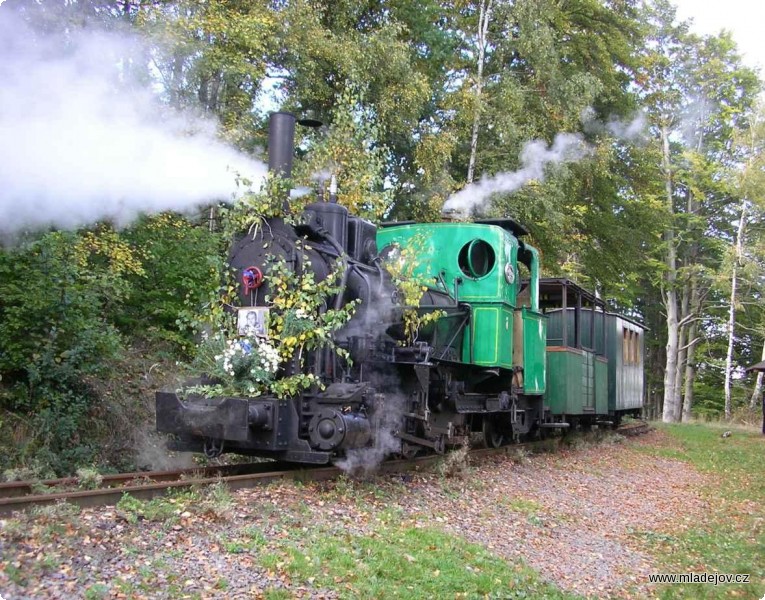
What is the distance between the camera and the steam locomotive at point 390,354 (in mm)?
6797

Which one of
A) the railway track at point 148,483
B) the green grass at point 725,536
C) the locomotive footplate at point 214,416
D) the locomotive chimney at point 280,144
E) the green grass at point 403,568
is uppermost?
the locomotive chimney at point 280,144

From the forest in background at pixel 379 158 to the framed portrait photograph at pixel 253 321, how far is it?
517mm

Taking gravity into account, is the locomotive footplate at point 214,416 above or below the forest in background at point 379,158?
below

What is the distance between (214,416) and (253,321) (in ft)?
3.40

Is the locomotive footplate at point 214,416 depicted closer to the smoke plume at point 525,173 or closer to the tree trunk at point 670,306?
the smoke plume at point 525,173

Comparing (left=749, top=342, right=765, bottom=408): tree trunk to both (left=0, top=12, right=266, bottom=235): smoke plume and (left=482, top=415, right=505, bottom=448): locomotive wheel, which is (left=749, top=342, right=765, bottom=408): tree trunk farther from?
(left=0, top=12, right=266, bottom=235): smoke plume

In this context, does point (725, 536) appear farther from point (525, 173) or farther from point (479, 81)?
point (479, 81)

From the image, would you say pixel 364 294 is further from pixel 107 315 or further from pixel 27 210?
pixel 107 315

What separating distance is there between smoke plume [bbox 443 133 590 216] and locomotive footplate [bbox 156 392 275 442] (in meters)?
11.1

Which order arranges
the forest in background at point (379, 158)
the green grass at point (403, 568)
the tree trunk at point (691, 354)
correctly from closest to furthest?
1. the green grass at point (403, 568)
2. the forest in background at point (379, 158)
3. the tree trunk at point (691, 354)

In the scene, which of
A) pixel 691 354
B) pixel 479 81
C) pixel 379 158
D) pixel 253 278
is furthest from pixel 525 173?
pixel 691 354

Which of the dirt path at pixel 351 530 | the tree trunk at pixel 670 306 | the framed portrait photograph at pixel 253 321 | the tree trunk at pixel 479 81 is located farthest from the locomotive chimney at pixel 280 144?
the tree trunk at pixel 670 306

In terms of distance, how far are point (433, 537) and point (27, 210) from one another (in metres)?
5.00

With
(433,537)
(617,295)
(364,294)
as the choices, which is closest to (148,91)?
(364,294)
